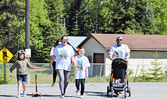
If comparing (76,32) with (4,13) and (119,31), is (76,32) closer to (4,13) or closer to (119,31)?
(119,31)

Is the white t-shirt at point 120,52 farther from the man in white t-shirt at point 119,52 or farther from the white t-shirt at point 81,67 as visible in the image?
the white t-shirt at point 81,67

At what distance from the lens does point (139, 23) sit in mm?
62281

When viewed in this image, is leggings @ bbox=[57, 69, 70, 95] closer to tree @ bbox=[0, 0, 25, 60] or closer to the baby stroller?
the baby stroller

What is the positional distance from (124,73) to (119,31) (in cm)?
5029

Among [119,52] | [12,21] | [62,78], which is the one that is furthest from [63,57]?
[12,21]

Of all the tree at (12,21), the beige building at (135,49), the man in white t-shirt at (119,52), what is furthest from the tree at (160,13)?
the man in white t-shirt at (119,52)

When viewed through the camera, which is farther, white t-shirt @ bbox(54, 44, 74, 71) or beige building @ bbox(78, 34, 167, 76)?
beige building @ bbox(78, 34, 167, 76)

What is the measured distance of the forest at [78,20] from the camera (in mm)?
46031

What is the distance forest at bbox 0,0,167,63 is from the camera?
46.0 metres

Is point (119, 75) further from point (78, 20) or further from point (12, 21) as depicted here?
point (78, 20)

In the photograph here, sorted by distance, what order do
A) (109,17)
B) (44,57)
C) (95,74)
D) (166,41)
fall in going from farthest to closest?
(109,17), (44,57), (166,41), (95,74)

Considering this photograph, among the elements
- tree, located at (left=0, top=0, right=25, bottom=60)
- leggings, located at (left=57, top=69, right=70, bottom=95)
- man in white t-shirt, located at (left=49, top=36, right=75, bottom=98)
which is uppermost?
tree, located at (left=0, top=0, right=25, bottom=60)

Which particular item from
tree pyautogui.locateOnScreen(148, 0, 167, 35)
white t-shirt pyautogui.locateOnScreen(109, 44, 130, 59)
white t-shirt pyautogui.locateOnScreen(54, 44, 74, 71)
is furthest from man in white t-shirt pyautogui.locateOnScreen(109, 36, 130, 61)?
tree pyautogui.locateOnScreen(148, 0, 167, 35)

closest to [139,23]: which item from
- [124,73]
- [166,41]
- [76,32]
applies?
[76,32]
